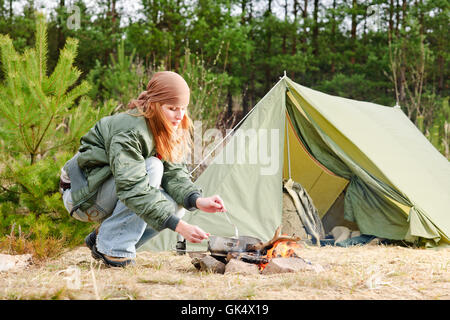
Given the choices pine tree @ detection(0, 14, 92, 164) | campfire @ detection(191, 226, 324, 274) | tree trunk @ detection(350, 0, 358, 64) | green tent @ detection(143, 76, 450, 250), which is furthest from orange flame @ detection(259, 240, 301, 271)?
tree trunk @ detection(350, 0, 358, 64)

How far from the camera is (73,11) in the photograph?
14.1 m

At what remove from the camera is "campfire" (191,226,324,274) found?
241cm

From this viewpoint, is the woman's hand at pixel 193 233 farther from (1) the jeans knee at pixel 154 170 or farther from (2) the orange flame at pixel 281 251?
(2) the orange flame at pixel 281 251

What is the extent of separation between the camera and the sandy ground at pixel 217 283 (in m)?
1.77

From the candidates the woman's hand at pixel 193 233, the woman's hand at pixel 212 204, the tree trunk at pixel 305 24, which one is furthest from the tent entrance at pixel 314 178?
the tree trunk at pixel 305 24

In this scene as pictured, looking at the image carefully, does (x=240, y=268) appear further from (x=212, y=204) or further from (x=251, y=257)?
(x=212, y=204)

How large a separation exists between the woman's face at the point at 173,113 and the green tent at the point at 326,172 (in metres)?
1.29

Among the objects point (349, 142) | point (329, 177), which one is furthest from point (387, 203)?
point (329, 177)

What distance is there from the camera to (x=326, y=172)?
4.40 meters

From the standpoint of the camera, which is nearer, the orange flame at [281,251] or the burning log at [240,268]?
the burning log at [240,268]

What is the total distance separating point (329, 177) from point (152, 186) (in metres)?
2.68

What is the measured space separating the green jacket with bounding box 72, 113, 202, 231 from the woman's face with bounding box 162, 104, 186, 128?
0.38 ft

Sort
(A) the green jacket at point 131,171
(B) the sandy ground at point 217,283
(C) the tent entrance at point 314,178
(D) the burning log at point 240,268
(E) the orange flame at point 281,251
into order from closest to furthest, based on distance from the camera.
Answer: (B) the sandy ground at point 217,283
(A) the green jacket at point 131,171
(D) the burning log at point 240,268
(E) the orange flame at point 281,251
(C) the tent entrance at point 314,178

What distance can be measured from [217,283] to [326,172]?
99.0 inches
